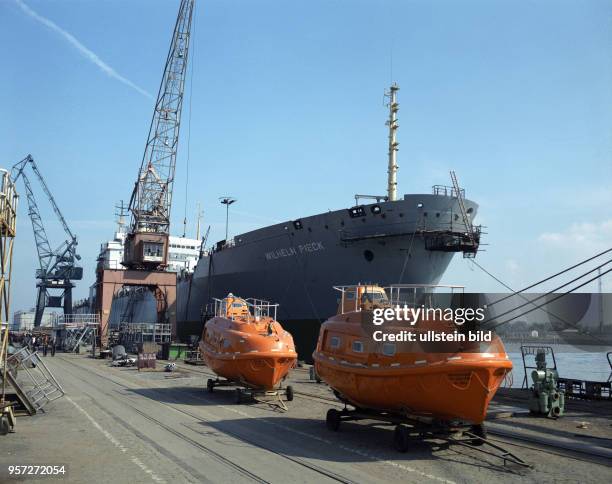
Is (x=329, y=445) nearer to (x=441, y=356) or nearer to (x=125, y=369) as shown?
(x=441, y=356)

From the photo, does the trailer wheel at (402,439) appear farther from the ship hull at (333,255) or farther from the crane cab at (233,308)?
the ship hull at (333,255)

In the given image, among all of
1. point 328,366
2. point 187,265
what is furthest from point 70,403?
point 187,265

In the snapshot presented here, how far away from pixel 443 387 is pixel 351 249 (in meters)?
25.5

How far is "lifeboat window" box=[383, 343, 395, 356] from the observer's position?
1140 cm

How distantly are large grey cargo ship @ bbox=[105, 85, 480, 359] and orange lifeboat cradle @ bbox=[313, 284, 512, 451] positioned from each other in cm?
2116

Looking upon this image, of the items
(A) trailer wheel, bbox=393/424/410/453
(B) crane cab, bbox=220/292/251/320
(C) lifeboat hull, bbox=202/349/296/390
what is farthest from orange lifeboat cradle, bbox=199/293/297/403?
(A) trailer wheel, bbox=393/424/410/453

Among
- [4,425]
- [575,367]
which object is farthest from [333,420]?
[575,367]

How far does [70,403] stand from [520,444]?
1355cm

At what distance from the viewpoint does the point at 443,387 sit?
10.3 meters

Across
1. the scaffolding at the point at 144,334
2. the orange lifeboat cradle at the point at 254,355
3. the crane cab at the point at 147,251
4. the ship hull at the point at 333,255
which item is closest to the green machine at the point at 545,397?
the orange lifeboat cradle at the point at 254,355

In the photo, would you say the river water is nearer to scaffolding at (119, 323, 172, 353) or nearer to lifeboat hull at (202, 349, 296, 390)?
lifeboat hull at (202, 349, 296, 390)

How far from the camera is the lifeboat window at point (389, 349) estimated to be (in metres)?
11.4

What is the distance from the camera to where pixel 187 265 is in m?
79.2

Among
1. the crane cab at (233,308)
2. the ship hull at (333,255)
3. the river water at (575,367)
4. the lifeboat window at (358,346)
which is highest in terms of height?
the ship hull at (333,255)
